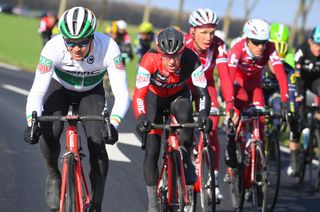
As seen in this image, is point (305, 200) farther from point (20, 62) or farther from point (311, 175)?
point (20, 62)

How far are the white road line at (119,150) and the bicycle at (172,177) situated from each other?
4.02m

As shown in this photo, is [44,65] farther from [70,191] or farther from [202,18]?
[202,18]

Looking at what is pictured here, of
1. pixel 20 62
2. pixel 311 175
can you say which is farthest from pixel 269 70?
pixel 20 62

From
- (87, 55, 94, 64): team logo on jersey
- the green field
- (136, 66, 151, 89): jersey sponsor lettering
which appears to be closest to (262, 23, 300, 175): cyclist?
(136, 66, 151, 89): jersey sponsor lettering

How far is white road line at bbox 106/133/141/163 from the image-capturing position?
12133 millimetres

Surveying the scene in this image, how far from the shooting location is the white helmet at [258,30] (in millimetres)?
9258

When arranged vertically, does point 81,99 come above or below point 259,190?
above

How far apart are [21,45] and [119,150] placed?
26044 millimetres

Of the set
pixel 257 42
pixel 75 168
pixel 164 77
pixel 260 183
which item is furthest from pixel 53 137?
pixel 257 42

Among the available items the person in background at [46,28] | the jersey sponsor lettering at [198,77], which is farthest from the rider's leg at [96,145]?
the person in background at [46,28]

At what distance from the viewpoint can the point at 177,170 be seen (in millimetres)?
7582

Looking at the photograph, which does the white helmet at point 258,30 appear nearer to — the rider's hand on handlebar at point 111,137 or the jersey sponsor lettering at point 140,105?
the jersey sponsor lettering at point 140,105

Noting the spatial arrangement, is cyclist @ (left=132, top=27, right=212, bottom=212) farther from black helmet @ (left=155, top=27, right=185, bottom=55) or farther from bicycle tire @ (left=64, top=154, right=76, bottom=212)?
bicycle tire @ (left=64, top=154, right=76, bottom=212)

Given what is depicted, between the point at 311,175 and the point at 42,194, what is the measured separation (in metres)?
4.03
